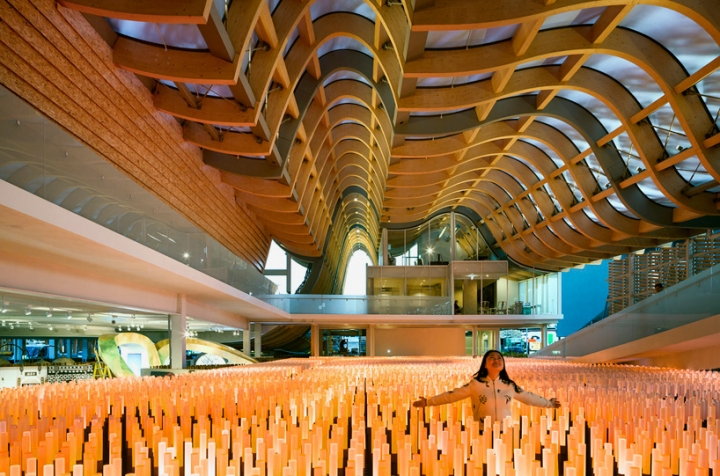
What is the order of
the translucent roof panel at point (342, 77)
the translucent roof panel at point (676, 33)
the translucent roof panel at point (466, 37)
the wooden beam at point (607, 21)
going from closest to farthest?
the wooden beam at point (607, 21) → the translucent roof panel at point (676, 33) → the translucent roof panel at point (466, 37) → the translucent roof panel at point (342, 77)

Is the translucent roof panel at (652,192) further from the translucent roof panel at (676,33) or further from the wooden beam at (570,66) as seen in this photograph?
the translucent roof panel at (676,33)

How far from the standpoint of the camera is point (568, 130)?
1115 inches

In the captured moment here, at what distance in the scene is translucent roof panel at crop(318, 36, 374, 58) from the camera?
2266 centimetres

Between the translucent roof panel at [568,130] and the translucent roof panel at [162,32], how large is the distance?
53.9 ft

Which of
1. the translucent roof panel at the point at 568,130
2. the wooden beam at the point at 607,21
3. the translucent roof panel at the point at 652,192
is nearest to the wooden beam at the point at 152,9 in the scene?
the wooden beam at the point at 607,21

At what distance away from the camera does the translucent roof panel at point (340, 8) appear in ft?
63.6

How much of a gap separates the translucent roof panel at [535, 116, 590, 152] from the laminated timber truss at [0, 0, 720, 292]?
0.42 ft

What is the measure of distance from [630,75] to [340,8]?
9470 millimetres

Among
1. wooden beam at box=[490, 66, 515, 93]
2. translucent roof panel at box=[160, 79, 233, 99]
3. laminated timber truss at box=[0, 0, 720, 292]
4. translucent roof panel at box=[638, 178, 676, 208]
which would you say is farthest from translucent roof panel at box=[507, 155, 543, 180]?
translucent roof panel at box=[160, 79, 233, 99]

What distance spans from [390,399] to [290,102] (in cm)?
1525

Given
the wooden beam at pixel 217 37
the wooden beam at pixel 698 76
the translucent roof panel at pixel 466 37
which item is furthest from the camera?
the translucent roof panel at pixel 466 37

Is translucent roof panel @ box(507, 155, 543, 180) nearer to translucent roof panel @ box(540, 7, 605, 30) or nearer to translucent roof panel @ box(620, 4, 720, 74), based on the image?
translucent roof panel @ box(620, 4, 720, 74)

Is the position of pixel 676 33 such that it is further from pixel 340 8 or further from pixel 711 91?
pixel 340 8

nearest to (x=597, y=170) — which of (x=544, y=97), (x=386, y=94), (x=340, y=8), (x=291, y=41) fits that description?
(x=544, y=97)
